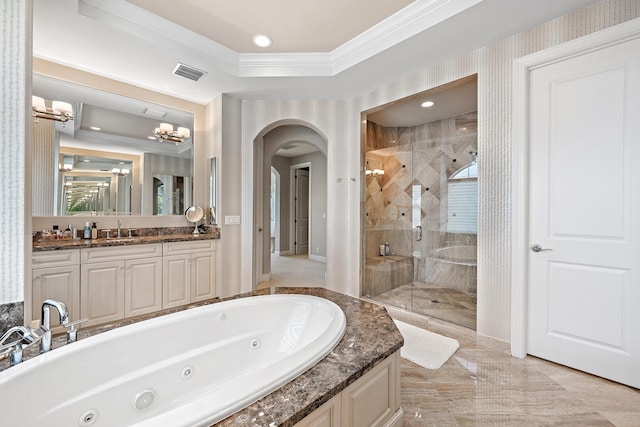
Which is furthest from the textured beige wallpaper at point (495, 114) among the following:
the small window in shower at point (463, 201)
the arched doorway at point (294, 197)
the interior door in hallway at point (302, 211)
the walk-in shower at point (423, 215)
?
the interior door in hallway at point (302, 211)

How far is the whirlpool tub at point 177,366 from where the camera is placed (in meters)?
1.05

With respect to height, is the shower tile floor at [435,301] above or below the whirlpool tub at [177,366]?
below

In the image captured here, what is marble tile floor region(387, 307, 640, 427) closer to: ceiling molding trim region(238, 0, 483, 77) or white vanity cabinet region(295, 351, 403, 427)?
white vanity cabinet region(295, 351, 403, 427)

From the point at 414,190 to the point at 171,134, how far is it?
3.51m

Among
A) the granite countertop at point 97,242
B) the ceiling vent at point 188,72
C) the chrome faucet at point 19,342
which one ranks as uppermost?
the ceiling vent at point 188,72

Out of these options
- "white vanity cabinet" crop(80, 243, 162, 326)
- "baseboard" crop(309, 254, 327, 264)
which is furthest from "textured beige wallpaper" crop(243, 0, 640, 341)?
"baseboard" crop(309, 254, 327, 264)

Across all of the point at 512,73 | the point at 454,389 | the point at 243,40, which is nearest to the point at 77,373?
the point at 454,389

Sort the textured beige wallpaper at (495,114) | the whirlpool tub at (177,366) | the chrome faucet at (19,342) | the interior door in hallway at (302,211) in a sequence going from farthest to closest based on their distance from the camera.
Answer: the interior door in hallway at (302,211) < the textured beige wallpaper at (495,114) < the chrome faucet at (19,342) < the whirlpool tub at (177,366)

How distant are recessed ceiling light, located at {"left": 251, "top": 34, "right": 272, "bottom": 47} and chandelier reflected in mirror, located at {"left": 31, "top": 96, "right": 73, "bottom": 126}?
6.82 feet

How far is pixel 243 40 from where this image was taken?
8.87 feet

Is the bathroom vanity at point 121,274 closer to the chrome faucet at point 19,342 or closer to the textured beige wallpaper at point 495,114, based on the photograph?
the chrome faucet at point 19,342

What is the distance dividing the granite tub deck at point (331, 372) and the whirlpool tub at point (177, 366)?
4cm

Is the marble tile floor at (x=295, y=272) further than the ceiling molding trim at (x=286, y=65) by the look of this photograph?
Yes

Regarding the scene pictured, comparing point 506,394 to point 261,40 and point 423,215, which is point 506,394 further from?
point 261,40
